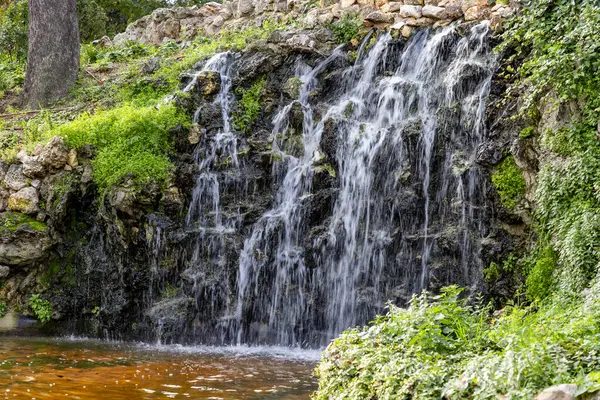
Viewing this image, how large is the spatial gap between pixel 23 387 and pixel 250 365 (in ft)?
10.2

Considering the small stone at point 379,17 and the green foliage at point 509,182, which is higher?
the small stone at point 379,17

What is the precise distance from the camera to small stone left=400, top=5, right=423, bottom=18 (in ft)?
48.3

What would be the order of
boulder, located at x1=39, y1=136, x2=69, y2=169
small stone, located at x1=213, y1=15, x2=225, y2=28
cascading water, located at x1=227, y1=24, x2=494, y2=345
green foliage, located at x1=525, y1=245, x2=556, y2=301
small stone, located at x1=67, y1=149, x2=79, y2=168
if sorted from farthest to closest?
1. small stone, located at x1=213, y1=15, x2=225, y2=28
2. small stone, located at x1=67, y1=149, x2=79, y2=168
3. boulder, located at x1=39, y1=136, x2=69, y2=169
4. cascading water, located at x1=227, y1=24, x2=494, y2=345
5. green foliage, located at x1=525, y1=245, x2=556, y2=301

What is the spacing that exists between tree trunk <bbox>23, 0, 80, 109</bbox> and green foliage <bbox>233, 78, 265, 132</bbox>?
5299 millimetres

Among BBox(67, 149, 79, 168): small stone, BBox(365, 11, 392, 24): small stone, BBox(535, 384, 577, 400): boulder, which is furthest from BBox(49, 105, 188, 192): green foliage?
BBox(535, 384, 577, 400): boulder

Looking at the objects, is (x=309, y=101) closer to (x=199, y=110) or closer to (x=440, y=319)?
(x=199, y=110)

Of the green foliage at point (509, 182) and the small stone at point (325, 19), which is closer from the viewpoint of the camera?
the green foliage at point (509, 182)

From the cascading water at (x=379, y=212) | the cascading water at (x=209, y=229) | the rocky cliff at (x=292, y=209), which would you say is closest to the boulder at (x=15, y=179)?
the rocky cliff at (x=292, y=209)

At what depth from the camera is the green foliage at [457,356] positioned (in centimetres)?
464

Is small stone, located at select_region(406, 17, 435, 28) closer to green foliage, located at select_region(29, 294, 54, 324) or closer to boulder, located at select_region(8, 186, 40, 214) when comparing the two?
boulder, located at select_region(8, 186, 40, 214)

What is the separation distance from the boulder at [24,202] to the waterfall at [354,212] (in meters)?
2.98

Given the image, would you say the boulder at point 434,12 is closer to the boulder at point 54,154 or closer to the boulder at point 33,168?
the boulder at point 54,154

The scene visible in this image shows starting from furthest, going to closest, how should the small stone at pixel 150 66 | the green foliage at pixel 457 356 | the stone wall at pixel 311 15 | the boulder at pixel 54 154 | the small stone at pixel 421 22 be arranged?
the small stone at pixel 150 66 → the small stone at pixel 421 22 → the stone wall at pixel 311 15 → the boulder at pixel 54 154 → the green foliage at pixel 457 356

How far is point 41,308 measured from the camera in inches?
484
